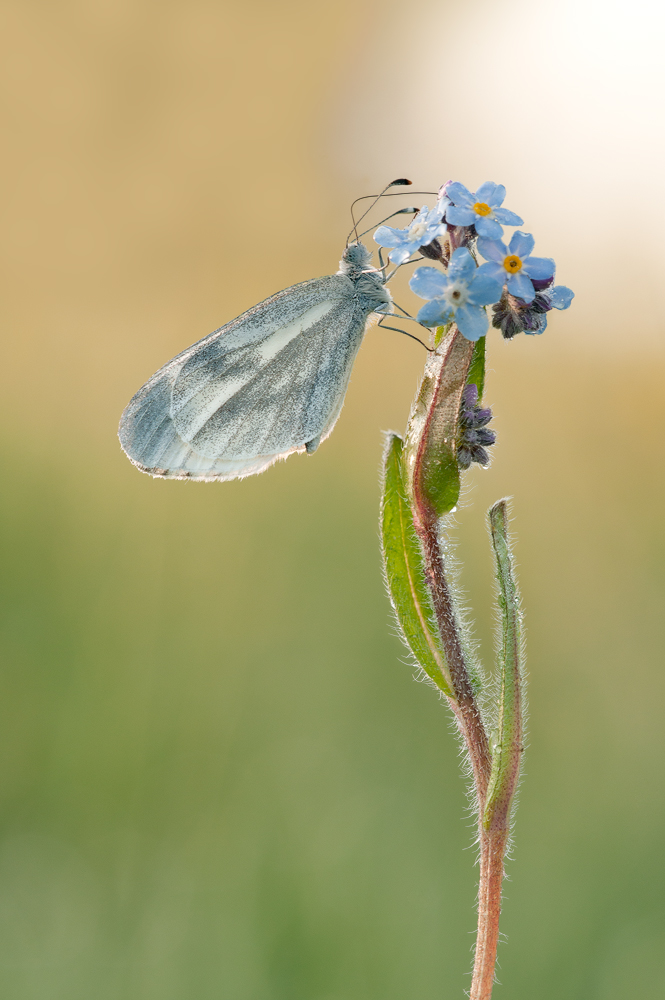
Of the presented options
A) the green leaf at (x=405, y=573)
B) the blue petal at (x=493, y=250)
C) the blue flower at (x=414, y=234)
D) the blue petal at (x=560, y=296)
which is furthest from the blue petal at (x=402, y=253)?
the green leaf at (x=405, y=573)

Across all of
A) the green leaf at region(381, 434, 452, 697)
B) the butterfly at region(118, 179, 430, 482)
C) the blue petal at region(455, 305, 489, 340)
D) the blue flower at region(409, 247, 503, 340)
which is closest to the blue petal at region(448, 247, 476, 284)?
the blue flower at region(409, 247, 503, 340)

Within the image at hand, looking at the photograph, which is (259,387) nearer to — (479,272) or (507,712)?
(479,272)

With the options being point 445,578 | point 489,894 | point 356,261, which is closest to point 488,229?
point 445,578

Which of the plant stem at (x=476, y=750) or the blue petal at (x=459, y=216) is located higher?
the blue petal at (x=459, y=216)

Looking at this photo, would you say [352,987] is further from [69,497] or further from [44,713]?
[69,497]

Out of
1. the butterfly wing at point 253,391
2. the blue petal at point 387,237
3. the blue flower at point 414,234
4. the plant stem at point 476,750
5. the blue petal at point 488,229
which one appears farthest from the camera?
the butterfly wing at point 253,391

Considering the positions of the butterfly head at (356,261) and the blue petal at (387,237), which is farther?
the butterfly head at (356,261)

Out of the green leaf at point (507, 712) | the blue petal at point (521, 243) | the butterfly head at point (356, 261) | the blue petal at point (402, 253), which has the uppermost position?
the butterfly head at point (356, 261)

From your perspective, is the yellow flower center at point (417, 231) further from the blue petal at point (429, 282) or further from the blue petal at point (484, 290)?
the blue petal at point (484, 290)

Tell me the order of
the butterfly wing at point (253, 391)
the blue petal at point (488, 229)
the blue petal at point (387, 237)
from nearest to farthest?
the blue petal at point (488, 229)
the blue petal at point (387, 237)
the butterfly wing at point (253, 391)
